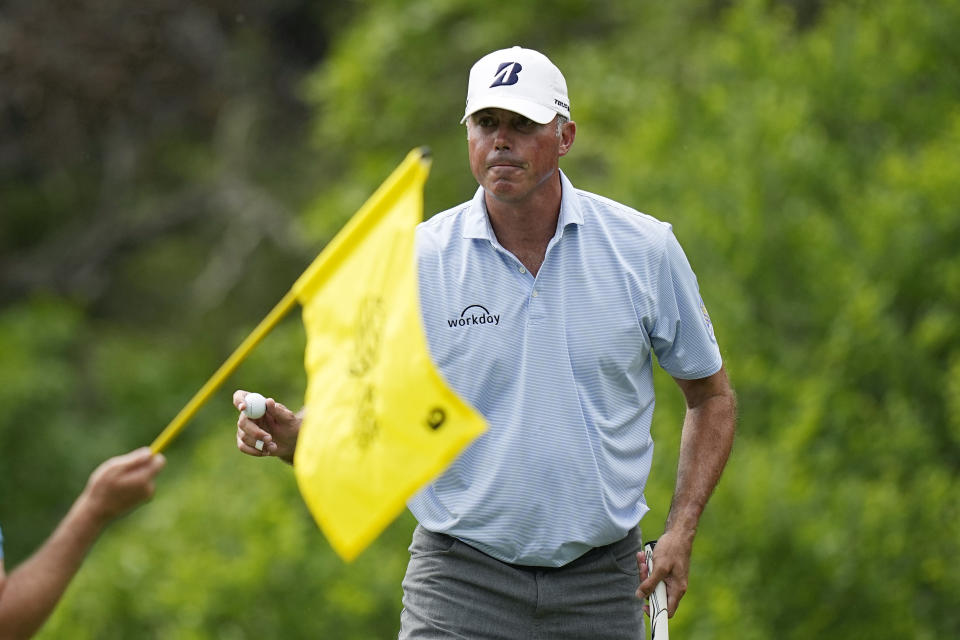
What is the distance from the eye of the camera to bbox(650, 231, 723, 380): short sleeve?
4.02m

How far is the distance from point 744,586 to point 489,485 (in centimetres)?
600

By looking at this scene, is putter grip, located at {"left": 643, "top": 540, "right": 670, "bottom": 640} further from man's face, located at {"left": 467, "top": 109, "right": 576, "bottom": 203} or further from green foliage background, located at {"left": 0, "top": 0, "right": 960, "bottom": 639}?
green foliage background, located at {"left": 0, "top": 0, "right": 960, "bottom": 639}

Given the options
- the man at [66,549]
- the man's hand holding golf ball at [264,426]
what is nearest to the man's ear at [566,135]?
the man's hand holding golf ball at [264,426]

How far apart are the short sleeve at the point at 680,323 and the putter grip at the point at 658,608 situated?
47 cm

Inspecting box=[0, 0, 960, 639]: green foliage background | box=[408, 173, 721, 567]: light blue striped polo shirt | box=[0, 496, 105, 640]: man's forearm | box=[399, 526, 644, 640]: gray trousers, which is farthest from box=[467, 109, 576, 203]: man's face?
box=[0, 0, 960, 639]: green foliage background

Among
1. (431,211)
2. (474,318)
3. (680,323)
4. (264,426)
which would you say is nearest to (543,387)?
(474,318)

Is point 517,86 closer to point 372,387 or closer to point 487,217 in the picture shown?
point 487,217

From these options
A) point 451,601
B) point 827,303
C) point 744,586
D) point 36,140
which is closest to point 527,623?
point 451,601

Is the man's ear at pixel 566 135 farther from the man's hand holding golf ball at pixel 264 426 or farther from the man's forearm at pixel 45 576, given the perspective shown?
the man's forearm at pixel 45 576

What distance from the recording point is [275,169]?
70.0ft

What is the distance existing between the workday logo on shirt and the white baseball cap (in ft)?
1.49

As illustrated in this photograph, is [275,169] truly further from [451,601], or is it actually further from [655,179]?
[451,601]

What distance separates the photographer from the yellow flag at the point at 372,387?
→ 3.07 m

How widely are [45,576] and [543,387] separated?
1269mm
